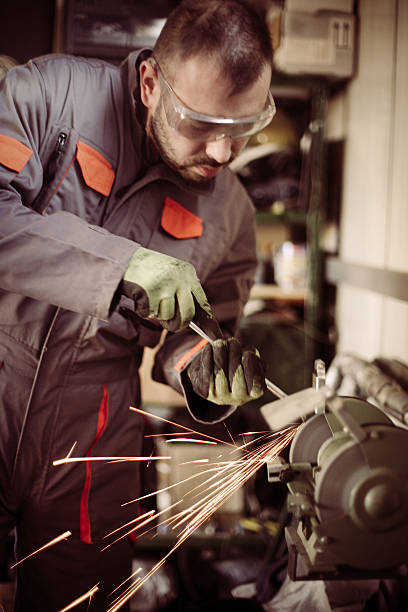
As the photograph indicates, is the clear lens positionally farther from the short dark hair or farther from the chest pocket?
the chest pocket

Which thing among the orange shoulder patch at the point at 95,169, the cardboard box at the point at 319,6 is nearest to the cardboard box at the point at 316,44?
the cardboard box at the point at 319,6

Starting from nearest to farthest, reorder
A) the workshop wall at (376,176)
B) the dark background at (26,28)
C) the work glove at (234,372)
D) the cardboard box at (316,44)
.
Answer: the work glove at (234,372), the workshop wall at (376,176), the cardboard box at (316,44), the dark background at (26,28)

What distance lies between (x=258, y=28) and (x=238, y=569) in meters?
2.42

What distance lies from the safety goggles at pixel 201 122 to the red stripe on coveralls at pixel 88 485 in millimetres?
803

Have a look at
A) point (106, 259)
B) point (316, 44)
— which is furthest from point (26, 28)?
point (106, 259)

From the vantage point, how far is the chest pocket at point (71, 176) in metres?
1.48

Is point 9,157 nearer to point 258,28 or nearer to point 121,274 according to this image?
point 121,274

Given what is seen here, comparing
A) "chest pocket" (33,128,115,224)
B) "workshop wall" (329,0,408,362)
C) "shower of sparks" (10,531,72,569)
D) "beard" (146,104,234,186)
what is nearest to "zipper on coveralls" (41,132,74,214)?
"chest pocket" (33,128,115,224)

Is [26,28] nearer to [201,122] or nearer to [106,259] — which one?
[201,122]

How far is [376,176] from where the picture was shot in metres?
2.66

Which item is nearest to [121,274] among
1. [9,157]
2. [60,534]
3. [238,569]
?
[9,157]

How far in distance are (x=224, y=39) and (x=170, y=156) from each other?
0.33m

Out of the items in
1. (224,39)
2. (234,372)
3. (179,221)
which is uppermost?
(224,39)

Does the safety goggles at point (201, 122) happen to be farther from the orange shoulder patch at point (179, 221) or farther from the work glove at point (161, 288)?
the work glove at point (161, 288)
